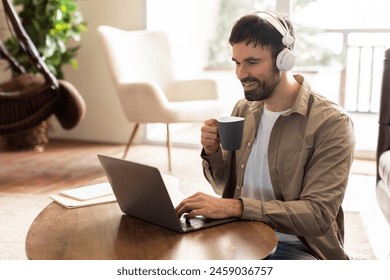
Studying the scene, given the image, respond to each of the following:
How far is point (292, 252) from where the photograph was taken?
58.9 inches

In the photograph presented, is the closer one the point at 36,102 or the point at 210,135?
the point at 210,135

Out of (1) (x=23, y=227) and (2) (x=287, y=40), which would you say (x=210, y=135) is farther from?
(1) (x=23, y=227)

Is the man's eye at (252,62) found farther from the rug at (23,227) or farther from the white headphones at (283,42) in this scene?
the rug at (23,227)

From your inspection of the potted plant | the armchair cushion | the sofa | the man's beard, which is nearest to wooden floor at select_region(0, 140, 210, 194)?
the armchair cushion

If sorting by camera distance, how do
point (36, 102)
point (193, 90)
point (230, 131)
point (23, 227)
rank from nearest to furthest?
point (230, 131)
point (23, 227)
point (36, 102)
point (193, 90)

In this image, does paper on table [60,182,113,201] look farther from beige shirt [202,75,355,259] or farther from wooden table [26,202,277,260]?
beige shirt [202,75,355,259]

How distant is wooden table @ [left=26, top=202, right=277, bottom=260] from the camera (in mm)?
1199

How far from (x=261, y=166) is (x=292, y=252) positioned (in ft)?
0.92

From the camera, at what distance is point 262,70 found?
5.29ft

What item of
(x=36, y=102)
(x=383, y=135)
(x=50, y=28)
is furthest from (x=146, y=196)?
(x=50, y=28)

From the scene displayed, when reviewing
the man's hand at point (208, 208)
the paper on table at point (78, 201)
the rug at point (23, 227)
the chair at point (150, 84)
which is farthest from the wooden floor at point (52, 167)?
the man's hand at point (208, 208)

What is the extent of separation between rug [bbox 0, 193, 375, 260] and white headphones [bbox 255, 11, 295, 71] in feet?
3.88
